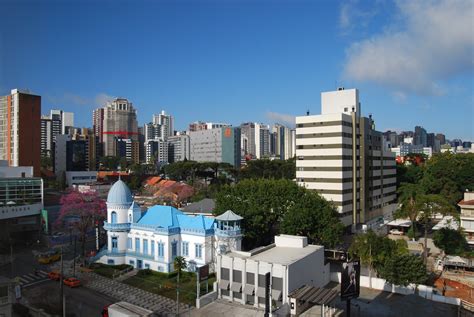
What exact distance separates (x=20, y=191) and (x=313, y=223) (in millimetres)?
38224

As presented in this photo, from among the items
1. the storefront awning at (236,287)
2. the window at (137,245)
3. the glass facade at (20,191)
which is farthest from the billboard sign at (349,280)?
the glass facade at (20,191)

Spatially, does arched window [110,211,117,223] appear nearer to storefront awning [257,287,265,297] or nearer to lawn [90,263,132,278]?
lawn [90,263,132,278]

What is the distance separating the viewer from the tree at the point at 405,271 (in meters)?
32.8

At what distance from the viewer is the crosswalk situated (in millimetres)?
36375

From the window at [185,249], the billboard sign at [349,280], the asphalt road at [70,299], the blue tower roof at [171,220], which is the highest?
the blue tower roof at [171,220]

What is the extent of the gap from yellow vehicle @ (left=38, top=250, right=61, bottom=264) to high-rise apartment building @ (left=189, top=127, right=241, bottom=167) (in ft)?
401

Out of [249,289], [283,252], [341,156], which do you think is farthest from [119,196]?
[341,156]

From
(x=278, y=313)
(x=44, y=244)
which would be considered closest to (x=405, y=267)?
(x=278, y=313)

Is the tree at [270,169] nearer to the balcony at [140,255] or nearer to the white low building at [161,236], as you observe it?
the white low building at [161,236]

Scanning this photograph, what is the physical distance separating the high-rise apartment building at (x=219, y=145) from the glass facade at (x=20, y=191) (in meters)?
114

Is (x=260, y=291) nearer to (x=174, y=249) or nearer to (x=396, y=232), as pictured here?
(x=174, y=249)

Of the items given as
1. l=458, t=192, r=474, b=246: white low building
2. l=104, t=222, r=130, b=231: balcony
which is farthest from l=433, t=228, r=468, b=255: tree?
l=104, t=222, r=130, b=231: balcony

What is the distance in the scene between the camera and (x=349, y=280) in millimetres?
23344

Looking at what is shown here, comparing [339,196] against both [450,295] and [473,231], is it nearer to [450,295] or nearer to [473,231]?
[473,231]
